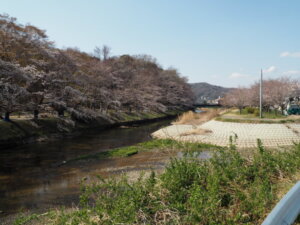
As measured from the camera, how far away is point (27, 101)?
26125mm

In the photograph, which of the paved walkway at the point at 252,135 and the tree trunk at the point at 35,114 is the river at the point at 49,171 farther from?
the paved walkway at the point at 252,135

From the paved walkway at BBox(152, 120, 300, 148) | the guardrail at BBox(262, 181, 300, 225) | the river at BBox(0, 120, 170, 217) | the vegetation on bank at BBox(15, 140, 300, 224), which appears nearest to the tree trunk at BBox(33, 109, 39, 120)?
the river at BBox(0, 120, 170, 217)

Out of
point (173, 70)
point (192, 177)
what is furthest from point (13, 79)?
point (173, 70)

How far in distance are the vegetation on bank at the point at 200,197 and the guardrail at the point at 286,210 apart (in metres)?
0.66

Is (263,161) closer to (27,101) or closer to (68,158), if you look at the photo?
(68,158)

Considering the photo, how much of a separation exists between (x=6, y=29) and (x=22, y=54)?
263cm

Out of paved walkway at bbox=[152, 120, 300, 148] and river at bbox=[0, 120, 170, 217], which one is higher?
paved walkway at bbox=[152, 120, 300, 148]

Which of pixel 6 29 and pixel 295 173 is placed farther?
pixel 6 29

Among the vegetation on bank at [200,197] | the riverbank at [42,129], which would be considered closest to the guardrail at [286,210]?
the vegetation on bank at [200,197]

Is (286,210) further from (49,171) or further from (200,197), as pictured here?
(49,171)

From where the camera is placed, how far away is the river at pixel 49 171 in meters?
9.70

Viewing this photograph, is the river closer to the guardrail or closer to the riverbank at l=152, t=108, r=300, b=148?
the riverbank at l=152, t=108, r=300, b=148

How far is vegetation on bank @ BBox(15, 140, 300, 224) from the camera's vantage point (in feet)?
15.2

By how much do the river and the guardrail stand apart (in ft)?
24.1
